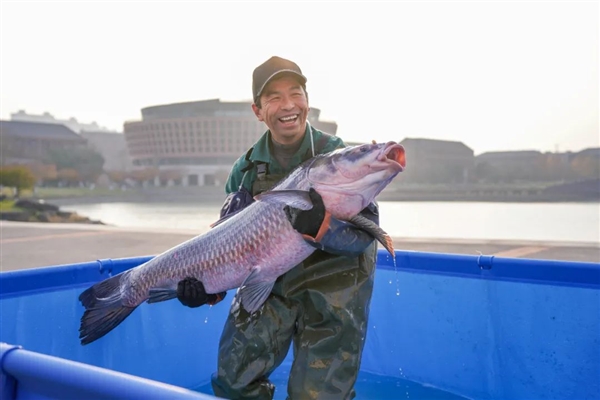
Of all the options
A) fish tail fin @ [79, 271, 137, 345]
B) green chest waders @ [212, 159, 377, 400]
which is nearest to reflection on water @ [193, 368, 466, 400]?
green chest waders @ [212, 159, 377, 400]

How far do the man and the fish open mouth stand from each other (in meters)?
0.56

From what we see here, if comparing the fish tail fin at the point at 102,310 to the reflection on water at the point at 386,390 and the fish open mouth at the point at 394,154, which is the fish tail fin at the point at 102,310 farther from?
the fish open mouth at the point at 394,154

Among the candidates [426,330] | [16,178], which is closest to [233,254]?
[426,330]

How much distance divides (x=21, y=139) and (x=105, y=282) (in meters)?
102

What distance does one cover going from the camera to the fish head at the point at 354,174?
97.0 inches

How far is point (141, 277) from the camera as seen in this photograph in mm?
3242

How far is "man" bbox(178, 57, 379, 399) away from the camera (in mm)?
3035

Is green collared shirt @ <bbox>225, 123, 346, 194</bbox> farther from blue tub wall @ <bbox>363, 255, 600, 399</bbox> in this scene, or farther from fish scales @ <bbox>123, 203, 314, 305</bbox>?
blue tub wall @ <bbox>363, 255, 600, 399</bbox>

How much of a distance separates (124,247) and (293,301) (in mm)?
8156

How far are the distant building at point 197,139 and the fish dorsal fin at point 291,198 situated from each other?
108 meters

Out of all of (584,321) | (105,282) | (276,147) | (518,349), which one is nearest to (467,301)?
(518,349)

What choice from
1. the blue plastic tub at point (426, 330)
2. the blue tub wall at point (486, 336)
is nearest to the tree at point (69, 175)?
the blue plastic tub at point (426, 330)

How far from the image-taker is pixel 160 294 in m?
3.18

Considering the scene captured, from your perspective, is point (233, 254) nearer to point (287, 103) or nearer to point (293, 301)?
point (293, 301)
